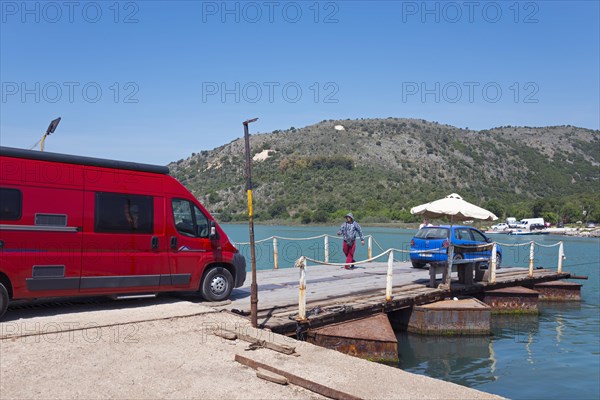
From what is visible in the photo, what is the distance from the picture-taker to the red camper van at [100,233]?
900cm

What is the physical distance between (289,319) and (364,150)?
4285 inches

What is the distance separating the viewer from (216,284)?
11625mm

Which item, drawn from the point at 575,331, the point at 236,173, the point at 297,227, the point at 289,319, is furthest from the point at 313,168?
the point at 289,319

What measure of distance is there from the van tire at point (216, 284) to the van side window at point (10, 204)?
3.77m

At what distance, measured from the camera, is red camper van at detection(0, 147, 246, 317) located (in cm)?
900

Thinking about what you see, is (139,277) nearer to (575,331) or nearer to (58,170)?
(58,170)

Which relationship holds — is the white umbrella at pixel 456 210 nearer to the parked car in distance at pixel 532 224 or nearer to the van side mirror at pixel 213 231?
the van side mirror at pixel 213 231

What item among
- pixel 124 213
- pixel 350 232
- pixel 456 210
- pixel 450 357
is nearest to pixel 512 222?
pixel 350 232

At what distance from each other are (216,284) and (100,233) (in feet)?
8.89

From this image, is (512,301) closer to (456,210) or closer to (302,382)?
(456,210)

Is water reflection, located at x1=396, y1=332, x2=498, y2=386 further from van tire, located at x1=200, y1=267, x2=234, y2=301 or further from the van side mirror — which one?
the van side mirror

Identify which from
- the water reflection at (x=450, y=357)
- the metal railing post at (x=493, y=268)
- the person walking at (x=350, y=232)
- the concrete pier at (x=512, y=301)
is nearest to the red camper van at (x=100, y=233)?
→ the water reflection at (x=450, y=357)

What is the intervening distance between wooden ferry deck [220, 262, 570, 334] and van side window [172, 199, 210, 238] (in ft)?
5.13

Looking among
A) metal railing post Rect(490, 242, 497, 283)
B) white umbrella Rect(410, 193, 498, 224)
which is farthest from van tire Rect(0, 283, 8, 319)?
metal railing post Rect(490, 242, 497, 283)
